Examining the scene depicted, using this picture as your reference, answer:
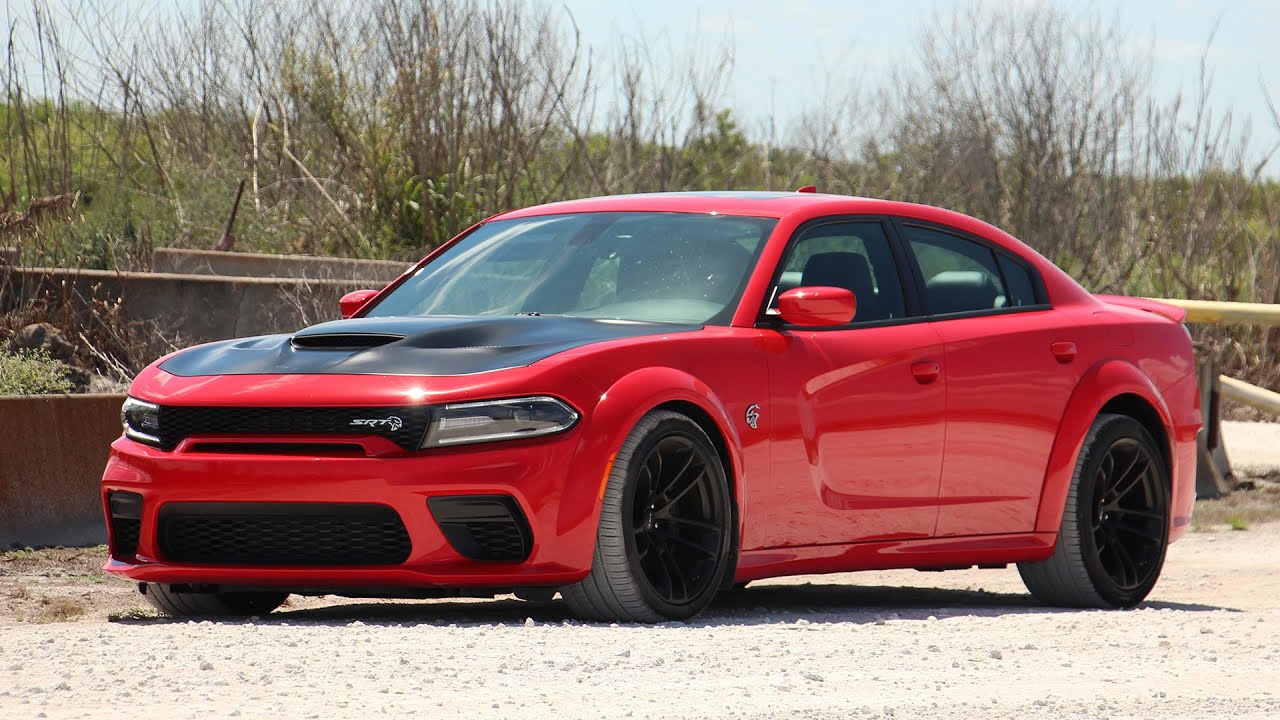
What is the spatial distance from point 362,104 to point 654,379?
37.8 ft

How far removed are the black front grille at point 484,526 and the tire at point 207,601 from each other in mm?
786

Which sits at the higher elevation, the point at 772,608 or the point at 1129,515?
the point at 1129,515

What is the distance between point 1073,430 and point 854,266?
118 centimetres

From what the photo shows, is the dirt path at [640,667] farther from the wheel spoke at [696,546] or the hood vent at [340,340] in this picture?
the hood vent at [340,340]

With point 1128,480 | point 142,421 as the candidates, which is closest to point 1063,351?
point 1128,480

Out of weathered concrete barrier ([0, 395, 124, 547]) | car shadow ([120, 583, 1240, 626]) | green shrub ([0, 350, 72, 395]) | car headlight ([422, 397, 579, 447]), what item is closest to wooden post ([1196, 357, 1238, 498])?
car shadow ([120, 583, 1240, 626])

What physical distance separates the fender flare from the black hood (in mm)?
1934

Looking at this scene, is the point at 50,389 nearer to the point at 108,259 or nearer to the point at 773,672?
the point at 108,259

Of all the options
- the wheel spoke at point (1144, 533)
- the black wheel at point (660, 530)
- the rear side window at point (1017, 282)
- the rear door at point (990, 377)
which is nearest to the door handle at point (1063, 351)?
the rear door at point (990, 377)

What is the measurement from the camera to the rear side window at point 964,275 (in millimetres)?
7438

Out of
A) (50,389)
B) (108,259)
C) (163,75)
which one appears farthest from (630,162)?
(50,389)

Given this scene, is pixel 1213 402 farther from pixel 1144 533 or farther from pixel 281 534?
pixel 281 534

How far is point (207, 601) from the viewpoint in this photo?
6.44 meters

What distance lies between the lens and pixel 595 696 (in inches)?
182
